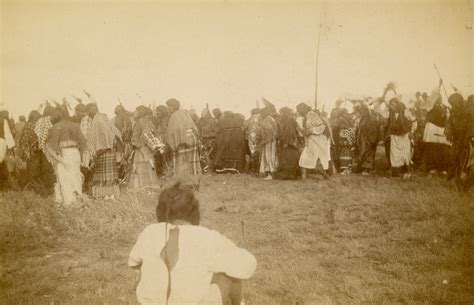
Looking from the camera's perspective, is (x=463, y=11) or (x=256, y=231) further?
(x=256, y=231)

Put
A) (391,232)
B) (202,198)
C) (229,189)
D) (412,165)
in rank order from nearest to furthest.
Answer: (391,232), (202,198), (229,189), (412,165)

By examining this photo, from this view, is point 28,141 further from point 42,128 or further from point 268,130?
point 268,130

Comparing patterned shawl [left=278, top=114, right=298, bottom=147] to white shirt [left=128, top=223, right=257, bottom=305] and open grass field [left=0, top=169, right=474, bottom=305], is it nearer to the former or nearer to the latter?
open grass field [left=0, top=169, right=474, bottom=305]

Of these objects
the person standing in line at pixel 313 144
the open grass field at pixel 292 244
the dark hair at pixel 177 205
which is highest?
the dark hair at pixel 177 205

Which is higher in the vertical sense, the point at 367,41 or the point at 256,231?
the point at 367,41

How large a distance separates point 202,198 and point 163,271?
5.28 m

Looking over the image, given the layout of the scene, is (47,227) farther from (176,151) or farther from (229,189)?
(229,189)

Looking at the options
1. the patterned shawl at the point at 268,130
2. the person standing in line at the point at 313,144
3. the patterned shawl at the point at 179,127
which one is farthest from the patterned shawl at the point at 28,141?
the person standing in line at the point at 313,144

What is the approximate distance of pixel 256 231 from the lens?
6.25 m

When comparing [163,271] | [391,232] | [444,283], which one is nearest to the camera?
[163,271]

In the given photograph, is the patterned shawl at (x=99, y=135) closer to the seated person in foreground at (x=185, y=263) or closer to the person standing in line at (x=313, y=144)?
the person standing in line at (x=313, y=144)

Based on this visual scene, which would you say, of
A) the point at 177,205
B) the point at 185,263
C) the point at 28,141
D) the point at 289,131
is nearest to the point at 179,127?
the point at 28,141

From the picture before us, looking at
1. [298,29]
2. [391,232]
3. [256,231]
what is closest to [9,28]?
[298,29]

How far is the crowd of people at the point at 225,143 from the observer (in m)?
7.66
